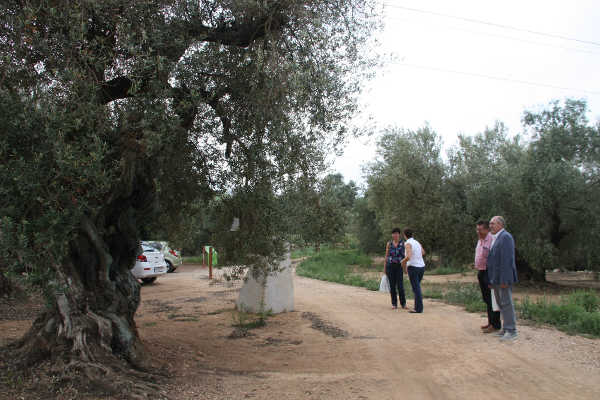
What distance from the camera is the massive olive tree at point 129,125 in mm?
3918

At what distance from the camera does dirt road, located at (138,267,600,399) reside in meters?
4.87

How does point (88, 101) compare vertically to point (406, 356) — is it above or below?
above

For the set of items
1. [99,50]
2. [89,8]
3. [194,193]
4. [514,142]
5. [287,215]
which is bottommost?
[287,215]

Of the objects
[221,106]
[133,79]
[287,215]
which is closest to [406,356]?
[287,215]

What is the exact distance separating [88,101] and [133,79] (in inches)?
21.4

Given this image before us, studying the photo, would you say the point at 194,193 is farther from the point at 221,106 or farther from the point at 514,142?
the point at 514,142

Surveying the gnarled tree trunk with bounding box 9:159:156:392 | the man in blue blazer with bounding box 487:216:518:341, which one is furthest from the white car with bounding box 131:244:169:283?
the man in blue blazer with bounding box 487:216:518:341

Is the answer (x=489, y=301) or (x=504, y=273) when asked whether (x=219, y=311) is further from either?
(x=504, y=273)

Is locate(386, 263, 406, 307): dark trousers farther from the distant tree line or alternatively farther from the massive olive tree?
the distant tree line

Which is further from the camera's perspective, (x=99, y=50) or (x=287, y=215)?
(x=287, y=215)

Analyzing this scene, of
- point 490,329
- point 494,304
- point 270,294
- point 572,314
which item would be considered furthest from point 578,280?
point 270,294

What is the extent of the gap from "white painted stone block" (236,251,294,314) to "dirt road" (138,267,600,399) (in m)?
0.33

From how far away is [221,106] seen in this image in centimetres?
620

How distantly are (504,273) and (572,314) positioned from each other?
2364 mm
